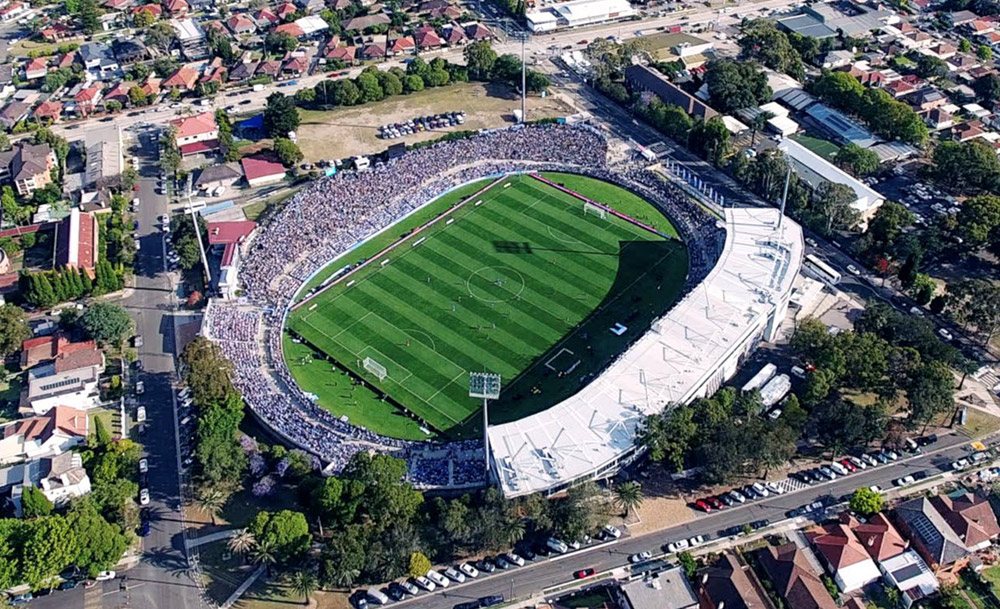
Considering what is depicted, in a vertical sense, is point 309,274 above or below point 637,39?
below

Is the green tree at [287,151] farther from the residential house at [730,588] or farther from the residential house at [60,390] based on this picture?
the residential house at [730,588]

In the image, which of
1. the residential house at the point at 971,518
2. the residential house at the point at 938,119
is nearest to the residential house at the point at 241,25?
the residential house at the point at 938,119

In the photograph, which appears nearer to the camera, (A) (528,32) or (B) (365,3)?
(A) (528,32)

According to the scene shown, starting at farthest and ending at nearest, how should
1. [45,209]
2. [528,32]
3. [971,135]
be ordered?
[528,32]
[971,135]
[45,209]

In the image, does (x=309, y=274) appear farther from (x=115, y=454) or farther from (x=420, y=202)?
(x=115, y=454)

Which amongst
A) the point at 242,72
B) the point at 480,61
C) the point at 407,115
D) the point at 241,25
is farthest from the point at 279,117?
the point at 241,25

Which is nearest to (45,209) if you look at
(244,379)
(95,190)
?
(95,190)

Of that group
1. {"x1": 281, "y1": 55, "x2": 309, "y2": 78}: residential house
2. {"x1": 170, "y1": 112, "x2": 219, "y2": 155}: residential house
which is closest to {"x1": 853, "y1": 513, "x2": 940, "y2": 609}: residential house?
{"x1": 170, "y1": 112, "x2": 219, "y2": 155}: residential house
